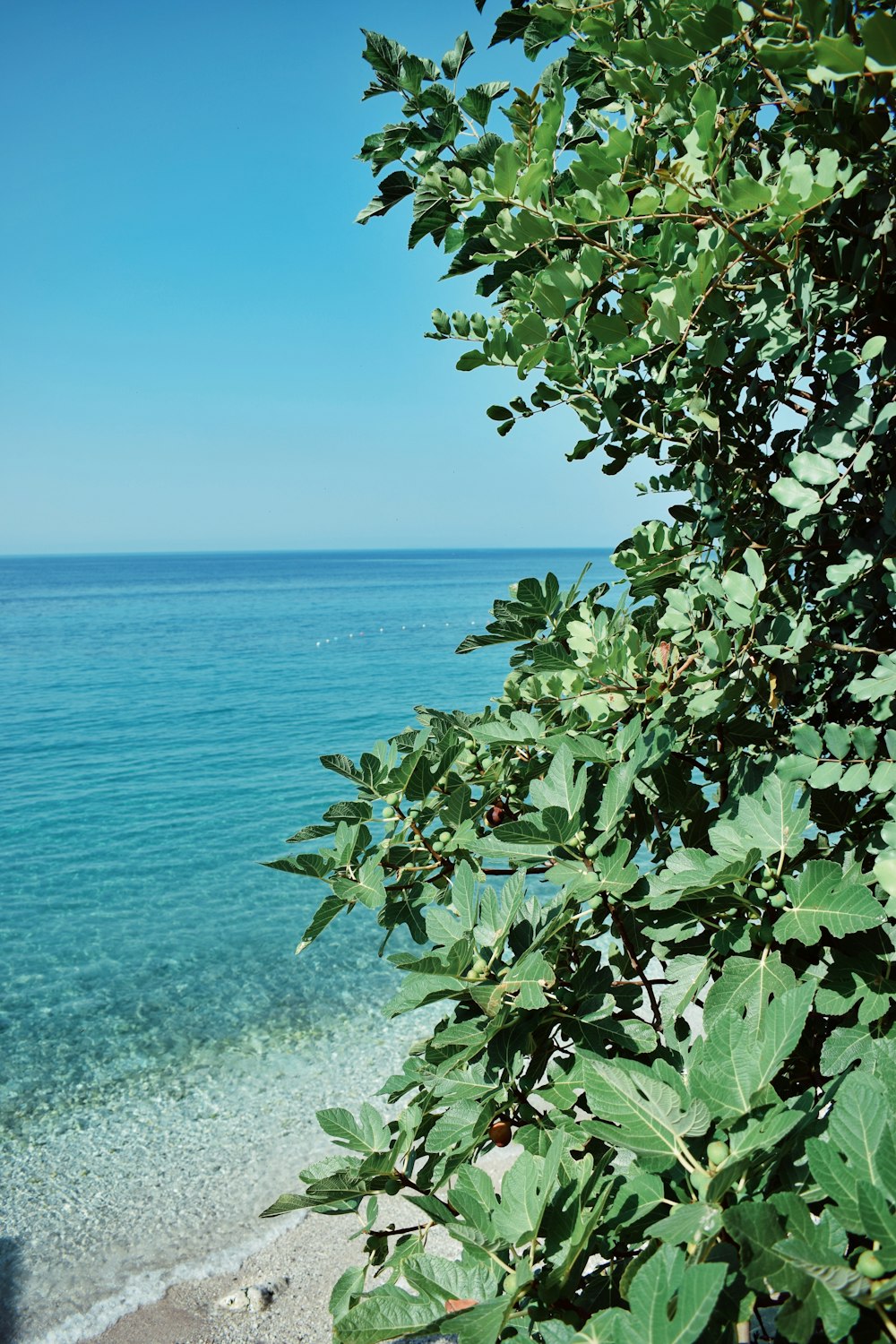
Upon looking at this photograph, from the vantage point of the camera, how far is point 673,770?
5.15ft

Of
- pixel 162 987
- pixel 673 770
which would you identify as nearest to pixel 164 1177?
pixel 162 987

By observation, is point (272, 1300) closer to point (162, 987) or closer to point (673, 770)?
point (673, 770)

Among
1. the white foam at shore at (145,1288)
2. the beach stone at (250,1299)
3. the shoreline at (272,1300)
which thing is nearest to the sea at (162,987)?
the white foam at shore at (145,1288)

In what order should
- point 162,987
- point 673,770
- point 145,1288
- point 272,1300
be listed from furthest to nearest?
point 162,987, point 145,1288, point 272,1300, point 673,770

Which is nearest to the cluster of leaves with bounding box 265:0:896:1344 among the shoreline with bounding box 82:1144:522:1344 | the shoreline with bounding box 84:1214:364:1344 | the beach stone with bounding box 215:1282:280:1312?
the shoreline with bounding box 82:1144:522:1344

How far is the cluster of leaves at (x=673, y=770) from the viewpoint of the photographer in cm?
94

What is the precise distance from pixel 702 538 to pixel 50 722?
81.1 feet

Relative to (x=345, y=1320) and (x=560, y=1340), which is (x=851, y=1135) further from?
(x=345, y=1320)

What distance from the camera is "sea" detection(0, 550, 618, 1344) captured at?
5.40m

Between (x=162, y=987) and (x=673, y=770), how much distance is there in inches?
344

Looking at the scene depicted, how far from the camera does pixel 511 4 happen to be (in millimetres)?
1778

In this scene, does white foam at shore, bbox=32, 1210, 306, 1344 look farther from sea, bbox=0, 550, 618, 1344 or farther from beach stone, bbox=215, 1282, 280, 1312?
beach stone, bbox=215, 1282, 280, 1312

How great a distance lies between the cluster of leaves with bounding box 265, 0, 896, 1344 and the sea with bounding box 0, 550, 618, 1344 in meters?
1.15

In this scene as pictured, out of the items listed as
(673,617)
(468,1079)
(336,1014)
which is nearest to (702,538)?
(673,617)
